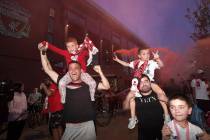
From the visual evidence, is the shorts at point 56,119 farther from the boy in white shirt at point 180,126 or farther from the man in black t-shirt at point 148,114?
the boy in white shirt at point 180,126

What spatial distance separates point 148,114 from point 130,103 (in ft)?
4.19

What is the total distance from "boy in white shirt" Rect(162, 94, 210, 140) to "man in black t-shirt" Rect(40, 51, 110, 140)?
130 centimetres

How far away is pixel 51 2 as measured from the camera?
82.2ft

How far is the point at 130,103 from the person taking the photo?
7531 millimetres

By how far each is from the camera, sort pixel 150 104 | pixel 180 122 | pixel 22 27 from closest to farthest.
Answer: pixel 180 122 < pixel 150 104 < pixel 22 27

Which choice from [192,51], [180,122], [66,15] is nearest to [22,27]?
[66,15]

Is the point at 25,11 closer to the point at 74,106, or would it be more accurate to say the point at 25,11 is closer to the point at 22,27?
the point at 22,27

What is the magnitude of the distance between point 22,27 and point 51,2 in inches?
180

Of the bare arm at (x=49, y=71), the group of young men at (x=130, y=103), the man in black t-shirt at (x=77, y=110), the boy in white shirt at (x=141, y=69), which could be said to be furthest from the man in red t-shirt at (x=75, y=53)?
the boy in white shirt at (x=141, y=69)

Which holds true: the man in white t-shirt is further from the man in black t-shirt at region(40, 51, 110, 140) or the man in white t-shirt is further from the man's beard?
the man in black t-shirt at region(40, 51, 110, 140)

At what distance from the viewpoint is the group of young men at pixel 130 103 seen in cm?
449

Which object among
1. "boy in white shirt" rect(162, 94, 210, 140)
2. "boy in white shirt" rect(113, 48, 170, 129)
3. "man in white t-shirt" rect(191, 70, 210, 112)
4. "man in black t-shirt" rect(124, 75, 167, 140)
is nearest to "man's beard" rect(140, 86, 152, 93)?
"man in black t-shirt" rect(124, 75, 167, 140)

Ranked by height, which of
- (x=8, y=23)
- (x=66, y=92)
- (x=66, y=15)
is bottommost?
(x=66, y=92)

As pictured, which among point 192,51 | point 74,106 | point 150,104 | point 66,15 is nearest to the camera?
point 74,106
